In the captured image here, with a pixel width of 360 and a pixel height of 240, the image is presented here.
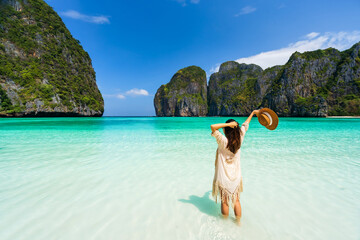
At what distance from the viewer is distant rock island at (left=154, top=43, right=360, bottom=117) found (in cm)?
7419

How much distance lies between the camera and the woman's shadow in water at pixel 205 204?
2.72m

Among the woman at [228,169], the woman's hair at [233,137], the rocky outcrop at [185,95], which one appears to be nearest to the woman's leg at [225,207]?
the woman at [228,169]

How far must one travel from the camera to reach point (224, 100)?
138250mm

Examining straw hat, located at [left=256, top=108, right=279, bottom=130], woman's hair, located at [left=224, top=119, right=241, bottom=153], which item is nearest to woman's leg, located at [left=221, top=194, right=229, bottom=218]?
woman's hair, located at [left=224, top=119, right=241, bottom=153]

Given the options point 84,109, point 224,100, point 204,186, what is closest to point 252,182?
point 204,186

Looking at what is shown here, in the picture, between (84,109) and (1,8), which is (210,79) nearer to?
(84,109)

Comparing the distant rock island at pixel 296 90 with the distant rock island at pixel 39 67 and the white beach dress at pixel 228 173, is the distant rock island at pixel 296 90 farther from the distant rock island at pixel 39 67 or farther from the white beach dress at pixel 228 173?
the white beach dress at pixel 228 173

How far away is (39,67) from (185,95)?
10391cm

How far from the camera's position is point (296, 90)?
8350 cm

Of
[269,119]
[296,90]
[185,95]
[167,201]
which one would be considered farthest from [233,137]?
[185,95]

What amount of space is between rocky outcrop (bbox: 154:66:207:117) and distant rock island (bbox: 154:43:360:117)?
0.85 m

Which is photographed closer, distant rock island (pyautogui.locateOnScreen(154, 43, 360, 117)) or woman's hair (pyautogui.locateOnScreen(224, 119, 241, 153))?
woman's hair (pyautogui.locateOnScreen(224, 119, 241, 153))

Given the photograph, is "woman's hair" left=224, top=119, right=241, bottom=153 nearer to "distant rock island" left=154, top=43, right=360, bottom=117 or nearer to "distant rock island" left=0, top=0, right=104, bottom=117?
"distant rock island" left=0, top=0, right=104, bottom=117

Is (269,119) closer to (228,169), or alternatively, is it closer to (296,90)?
(228,169)
